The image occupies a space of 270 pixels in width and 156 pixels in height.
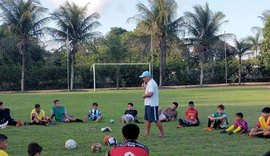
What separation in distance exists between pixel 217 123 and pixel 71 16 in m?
41.3

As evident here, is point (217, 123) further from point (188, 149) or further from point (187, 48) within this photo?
point (187, 48)

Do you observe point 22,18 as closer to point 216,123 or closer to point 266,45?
point 266,45

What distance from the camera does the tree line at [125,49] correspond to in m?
50.1

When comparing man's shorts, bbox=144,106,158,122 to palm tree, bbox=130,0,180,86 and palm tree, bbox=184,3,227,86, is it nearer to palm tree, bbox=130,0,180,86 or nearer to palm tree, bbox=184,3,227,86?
palm tree, bbox=130,0,180,86

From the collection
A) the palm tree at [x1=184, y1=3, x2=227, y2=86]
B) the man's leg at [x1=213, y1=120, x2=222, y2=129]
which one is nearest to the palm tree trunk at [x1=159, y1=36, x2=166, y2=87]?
the palm tree at [x1=184, y1=3, x2=227, y2=86]

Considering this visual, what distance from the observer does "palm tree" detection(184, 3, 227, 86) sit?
57.1m

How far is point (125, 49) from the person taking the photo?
53.7 m

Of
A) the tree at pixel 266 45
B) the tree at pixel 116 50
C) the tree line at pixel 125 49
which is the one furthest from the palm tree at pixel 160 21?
the tree at pixel 266 45

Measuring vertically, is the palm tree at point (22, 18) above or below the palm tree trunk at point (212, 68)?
above

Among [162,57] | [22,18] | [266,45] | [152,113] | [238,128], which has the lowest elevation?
[238,128]

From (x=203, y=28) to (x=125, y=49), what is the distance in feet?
37.1

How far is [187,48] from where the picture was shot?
57.7 metres

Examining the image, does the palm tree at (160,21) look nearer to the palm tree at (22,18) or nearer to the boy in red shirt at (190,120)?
the palm tree at (22,18)

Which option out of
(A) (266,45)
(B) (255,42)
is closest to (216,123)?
(A) (266,45)
